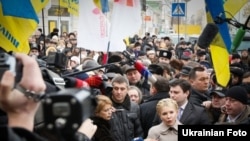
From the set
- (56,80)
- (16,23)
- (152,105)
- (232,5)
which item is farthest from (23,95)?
(232,5)

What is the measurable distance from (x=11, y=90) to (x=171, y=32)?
2836cm

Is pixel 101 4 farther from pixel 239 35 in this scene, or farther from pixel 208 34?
pixel 208 34

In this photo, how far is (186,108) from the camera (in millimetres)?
5602

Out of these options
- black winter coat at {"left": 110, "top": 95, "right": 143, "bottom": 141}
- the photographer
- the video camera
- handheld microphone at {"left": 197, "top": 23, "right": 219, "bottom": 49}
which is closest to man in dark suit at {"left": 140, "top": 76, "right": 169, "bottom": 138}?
black winter coat at {"left": 110, "top": 95, "right": 143, "bottom": 141}

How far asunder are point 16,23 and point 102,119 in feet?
5.20

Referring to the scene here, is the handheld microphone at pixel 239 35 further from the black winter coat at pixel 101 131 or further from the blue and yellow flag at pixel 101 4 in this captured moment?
the blue and yellow flag at pixel 101 4

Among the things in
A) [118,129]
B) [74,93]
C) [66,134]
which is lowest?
[118,129]

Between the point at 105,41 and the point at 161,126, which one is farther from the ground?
the point at 105,41

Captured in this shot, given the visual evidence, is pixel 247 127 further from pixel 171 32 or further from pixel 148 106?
pixel 171 32

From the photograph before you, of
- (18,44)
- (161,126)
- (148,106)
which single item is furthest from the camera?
(148,106)

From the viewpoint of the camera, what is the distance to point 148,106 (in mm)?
5844

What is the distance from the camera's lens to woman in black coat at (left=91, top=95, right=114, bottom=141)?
4.55 meters

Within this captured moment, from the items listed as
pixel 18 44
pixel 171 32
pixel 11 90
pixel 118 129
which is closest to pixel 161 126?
pixel 118 129

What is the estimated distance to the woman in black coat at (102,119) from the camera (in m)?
4.55
